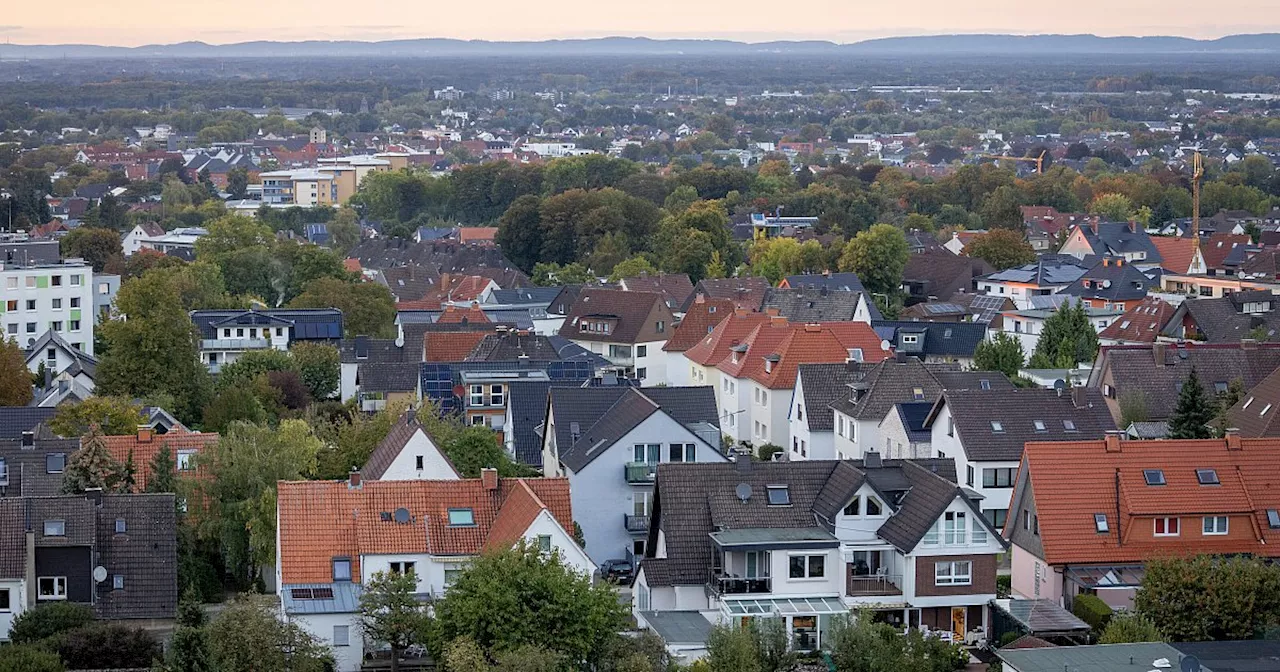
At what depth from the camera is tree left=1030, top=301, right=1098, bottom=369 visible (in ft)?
175

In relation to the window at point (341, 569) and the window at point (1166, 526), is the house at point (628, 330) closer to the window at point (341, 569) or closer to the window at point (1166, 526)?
the window at point (1166, 526)

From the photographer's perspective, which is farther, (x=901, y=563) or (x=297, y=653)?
(x=901, y=563)

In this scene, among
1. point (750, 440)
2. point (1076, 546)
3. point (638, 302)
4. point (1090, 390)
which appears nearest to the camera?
point (1076, 546)

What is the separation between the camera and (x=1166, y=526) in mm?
31562

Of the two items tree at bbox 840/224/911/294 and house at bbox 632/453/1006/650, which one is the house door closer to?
house at bbox 632/453/1006/650

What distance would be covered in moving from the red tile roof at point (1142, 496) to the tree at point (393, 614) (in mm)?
9734

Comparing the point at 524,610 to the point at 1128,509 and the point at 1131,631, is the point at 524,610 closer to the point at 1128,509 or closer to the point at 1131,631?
the point at 1131,631

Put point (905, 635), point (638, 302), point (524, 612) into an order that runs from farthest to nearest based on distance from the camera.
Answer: point (638, 302) < point (905, 635) < point (524, 612)

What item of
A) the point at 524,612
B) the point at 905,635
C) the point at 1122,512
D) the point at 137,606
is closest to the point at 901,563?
the point at 905,635

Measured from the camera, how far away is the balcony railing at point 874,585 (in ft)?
100

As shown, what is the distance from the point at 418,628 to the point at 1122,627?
9.61 metres

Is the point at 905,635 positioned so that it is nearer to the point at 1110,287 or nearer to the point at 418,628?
the point at 418,628

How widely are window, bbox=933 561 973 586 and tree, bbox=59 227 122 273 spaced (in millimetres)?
57160

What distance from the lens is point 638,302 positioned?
A: 6269 centimetres
